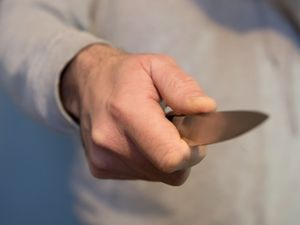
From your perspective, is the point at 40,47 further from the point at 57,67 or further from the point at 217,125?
the point at 217,125

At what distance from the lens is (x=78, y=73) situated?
437 mm

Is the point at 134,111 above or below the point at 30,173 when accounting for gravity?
above

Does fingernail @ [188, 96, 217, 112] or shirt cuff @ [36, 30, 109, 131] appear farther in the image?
shirt cuff @ [36, 30, 109, 131]

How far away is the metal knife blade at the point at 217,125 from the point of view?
0.92 ft

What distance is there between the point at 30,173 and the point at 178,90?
0.51 m

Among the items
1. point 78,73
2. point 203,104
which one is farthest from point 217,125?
point 78,73

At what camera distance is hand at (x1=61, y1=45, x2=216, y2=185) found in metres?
0.32

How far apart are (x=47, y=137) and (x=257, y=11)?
1.15ft

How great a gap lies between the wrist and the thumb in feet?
0.24

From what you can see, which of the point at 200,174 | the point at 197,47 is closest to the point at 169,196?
the point at 200,174

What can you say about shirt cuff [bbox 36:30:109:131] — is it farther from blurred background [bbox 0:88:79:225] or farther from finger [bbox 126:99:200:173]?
blurred background [bbox 0:88:79:225]

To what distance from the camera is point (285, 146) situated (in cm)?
50

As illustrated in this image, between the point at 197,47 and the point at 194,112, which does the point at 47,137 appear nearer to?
the point at 197,47

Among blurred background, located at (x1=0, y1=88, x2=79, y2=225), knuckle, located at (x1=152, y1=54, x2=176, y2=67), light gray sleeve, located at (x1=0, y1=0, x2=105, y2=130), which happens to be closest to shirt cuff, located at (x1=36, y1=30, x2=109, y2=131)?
light gray sleeve, located at (x1=0, y1=0, x2=105, y2=130)
